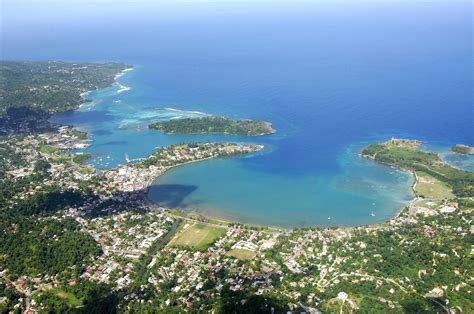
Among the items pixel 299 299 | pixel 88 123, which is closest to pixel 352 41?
pixel 88 123

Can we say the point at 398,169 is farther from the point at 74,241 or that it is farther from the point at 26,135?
the point at 26,135

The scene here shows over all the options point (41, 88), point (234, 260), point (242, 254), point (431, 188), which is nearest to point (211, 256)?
point (234, 260)

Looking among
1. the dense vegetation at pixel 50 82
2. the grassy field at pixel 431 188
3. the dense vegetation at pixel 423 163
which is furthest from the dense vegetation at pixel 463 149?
the dense vegetation at pixel 50 82

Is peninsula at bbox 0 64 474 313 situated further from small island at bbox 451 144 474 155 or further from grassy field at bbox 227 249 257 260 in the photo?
small island at bbox 451 144 474 155

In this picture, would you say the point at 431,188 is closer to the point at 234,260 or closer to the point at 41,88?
the point at 234,260

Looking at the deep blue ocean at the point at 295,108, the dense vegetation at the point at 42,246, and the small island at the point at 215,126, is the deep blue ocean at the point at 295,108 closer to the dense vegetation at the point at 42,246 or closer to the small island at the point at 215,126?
the small island at the point at 215,126
